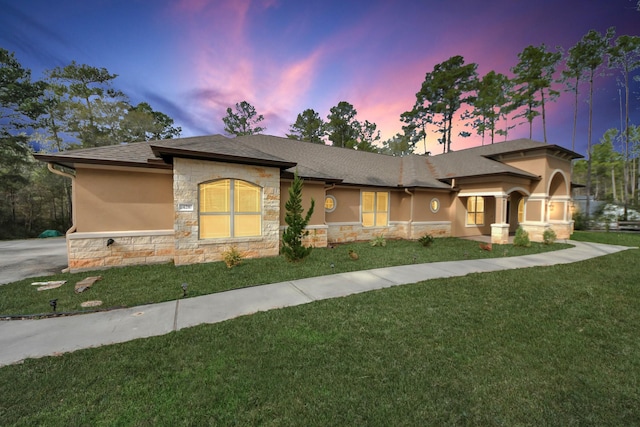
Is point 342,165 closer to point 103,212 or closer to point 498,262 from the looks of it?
point 498,262

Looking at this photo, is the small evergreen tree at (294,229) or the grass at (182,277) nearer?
the grass at (182,277)

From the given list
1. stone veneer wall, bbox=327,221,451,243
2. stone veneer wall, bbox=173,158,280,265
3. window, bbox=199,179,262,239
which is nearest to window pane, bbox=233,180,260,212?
window, bbox=199,179,262,239

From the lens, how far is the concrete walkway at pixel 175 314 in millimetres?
3451

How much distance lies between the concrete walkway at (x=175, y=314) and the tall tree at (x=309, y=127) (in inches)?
1153

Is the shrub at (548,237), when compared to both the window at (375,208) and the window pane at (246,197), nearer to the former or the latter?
the window at (375,208)

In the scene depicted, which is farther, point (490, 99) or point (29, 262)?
point (490, 99)

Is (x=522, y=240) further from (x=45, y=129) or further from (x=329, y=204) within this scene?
(x=45, y=129)

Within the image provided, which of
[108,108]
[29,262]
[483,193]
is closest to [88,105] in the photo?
[108,108]

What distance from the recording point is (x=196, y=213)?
7.56 meters

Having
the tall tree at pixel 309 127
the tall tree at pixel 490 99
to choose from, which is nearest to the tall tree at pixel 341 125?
the tall tree at pixel 309 127

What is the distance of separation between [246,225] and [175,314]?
4364 millimetres

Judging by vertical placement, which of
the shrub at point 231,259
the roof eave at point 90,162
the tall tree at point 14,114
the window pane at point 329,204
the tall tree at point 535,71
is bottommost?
the shrub at point 231,259

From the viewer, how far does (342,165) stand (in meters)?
14.2

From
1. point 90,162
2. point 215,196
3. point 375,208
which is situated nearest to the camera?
point 90,162
